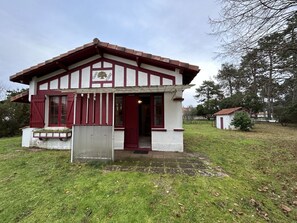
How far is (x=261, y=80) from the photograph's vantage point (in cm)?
668

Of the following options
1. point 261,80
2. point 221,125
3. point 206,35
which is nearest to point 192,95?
point 221,125

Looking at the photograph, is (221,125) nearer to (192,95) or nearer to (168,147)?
(168,147)

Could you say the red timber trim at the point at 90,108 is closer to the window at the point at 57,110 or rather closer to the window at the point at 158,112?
the window at the point at 57,110

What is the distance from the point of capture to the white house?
604cm

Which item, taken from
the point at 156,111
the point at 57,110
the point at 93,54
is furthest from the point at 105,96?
the point at 57,110

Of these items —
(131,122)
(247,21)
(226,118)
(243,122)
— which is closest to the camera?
(247,21)

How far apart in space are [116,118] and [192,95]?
116 ft

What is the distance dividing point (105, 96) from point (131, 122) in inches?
61.2

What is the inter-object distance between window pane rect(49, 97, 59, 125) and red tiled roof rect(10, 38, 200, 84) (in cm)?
131

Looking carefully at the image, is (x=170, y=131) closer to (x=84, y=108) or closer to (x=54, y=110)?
(x=84, y=108)

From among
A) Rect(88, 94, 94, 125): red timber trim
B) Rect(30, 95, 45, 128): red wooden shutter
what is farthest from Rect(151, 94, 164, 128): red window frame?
Rect(30, 95, 45, 128): red wooden shutter

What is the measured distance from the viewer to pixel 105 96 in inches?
245

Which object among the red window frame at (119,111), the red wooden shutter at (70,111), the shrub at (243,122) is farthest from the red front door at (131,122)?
the shrub at (243,122)

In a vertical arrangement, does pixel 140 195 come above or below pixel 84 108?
below
